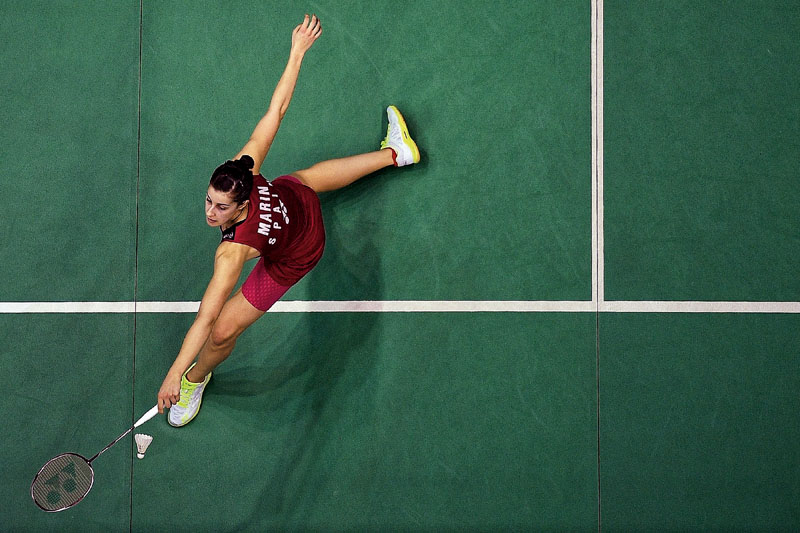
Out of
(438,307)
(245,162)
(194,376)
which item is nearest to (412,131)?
(438,307)

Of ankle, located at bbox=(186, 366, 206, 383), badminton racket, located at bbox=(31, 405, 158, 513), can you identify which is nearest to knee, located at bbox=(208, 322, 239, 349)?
ankle, located at bbox=(186, 366, 206, 383)

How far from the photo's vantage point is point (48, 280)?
4711 mm

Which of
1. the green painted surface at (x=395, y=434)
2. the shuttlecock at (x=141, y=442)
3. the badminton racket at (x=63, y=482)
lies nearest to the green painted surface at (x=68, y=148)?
the green painted surface at (x=395, y=434)

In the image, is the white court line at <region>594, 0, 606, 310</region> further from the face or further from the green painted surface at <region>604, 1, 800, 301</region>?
the face

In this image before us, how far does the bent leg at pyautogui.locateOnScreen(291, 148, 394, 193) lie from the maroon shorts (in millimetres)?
229

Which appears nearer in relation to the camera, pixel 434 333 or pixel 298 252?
pixel 298 252

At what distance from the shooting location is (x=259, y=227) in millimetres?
3582

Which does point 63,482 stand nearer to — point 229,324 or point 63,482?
point 63,482

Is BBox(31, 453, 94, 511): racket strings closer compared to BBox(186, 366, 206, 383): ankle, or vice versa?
BBox(31, 453, 94, 511): racket strings

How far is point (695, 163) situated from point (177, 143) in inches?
143

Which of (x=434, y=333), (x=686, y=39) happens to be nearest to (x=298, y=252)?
(x=434, y=333)

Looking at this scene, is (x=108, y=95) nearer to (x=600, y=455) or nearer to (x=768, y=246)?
(x=600, y=455)

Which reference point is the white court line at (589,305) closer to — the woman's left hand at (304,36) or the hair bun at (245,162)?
the hair bun at (245,162)

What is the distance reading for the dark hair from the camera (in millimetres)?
3322
